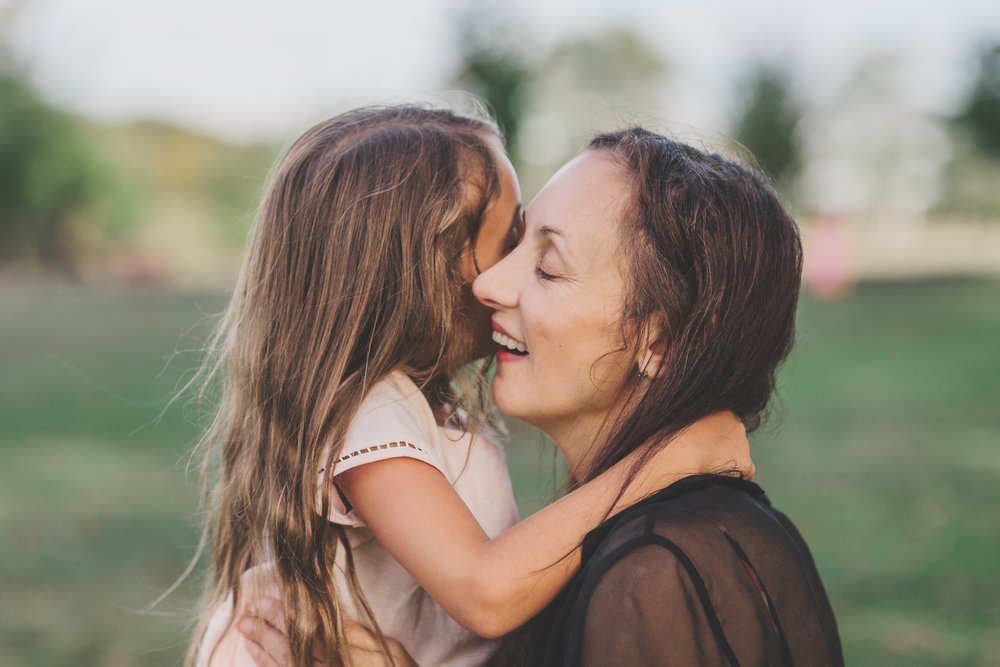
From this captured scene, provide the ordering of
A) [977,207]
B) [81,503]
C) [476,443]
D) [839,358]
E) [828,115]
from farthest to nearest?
[977,207] → [828,115] → [839,358] → [81,503] → [476,443]

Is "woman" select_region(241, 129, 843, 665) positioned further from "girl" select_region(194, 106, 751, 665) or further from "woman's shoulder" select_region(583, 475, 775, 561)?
"girl" select_region(194, 106, 751, 665)

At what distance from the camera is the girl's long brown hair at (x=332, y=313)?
241 centimetres

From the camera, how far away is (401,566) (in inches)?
101

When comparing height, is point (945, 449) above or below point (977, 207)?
above

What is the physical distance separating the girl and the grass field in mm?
394

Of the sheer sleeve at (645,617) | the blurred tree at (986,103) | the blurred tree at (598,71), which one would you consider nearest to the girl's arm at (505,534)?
the sheer sleeve at (645,617)

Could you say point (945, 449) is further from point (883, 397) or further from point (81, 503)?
point (81, 503)

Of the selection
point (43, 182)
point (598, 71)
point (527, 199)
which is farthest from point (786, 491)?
point (598, 71)

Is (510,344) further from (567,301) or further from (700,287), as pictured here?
(700,287)

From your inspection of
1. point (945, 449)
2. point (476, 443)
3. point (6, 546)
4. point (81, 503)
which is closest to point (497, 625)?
point (476, 443)

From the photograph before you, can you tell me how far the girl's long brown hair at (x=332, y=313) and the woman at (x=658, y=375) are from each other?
0.63 ft

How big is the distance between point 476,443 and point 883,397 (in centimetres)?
1181

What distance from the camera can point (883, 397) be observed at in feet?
44.1

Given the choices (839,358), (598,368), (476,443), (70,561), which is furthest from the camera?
(839,358)
